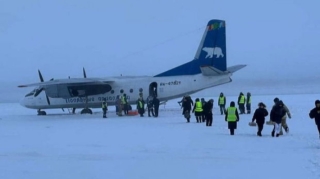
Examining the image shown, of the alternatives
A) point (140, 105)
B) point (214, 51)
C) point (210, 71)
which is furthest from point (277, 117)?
point (214, 51)

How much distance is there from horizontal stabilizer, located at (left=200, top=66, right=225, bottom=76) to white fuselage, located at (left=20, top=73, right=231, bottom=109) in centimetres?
38

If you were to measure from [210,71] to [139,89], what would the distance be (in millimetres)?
5250

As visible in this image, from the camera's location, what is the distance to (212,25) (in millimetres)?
29844

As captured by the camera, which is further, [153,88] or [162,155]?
[153,88]

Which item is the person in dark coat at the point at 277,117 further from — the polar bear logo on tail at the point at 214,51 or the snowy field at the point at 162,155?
the polar bear logo on tail at the point at 214,51

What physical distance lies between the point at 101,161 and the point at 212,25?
67.6ft

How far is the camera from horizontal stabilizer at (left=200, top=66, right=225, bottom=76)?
2771 cm

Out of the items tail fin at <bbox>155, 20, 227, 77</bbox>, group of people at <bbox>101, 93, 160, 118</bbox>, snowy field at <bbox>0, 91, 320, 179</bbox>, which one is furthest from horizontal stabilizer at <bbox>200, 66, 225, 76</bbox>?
snowy field at <bbox>0, 91, 320, 179</bbox>

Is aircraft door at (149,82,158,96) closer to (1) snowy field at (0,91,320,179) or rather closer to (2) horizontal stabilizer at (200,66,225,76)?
(2) horizontal stabilizer at (200,66,225,76)

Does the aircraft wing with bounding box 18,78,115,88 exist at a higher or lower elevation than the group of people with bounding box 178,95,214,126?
higher

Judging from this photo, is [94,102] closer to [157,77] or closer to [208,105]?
[157,77]

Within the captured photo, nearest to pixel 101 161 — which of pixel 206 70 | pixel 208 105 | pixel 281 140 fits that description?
pixel 281 140

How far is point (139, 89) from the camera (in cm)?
3094

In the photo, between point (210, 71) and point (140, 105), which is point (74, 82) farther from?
point (210, 71)
